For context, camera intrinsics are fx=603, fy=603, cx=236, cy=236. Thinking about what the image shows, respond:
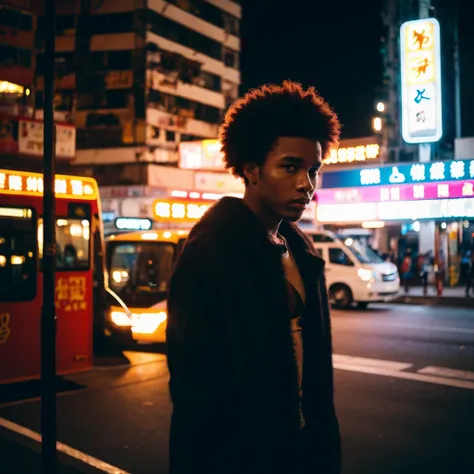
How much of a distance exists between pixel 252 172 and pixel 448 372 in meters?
7.65

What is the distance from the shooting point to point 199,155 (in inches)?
1118

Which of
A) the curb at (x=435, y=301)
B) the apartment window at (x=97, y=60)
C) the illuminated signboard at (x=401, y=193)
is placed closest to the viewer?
the curb at (x=435, y=301)

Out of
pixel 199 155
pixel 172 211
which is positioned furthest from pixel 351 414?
pixel 199 155

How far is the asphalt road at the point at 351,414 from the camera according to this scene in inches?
208

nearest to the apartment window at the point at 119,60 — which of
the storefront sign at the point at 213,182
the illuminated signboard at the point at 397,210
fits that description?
the storefront sign at the point at 213,182

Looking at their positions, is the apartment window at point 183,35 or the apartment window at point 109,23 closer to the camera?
the apartment window at point 109,23

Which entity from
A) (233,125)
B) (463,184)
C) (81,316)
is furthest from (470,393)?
(463,184)

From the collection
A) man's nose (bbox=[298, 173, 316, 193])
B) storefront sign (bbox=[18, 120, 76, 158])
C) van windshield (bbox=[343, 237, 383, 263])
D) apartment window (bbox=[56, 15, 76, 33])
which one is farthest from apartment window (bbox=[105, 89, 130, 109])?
man's nose (bbox=[298, 173, 316, 193])

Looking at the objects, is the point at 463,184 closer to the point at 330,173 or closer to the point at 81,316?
the point at 330,173

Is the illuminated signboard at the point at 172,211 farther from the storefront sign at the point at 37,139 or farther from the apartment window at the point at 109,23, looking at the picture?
the apartment window at the point at 109,23

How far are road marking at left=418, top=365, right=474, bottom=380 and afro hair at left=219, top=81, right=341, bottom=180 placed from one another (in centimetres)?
720

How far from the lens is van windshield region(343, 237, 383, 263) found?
60.2 feet

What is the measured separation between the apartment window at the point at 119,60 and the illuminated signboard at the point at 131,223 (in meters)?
22.5

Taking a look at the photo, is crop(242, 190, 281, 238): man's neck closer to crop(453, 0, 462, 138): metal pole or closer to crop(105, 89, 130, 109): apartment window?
crop(453, 0, 462, 138): metal pole
